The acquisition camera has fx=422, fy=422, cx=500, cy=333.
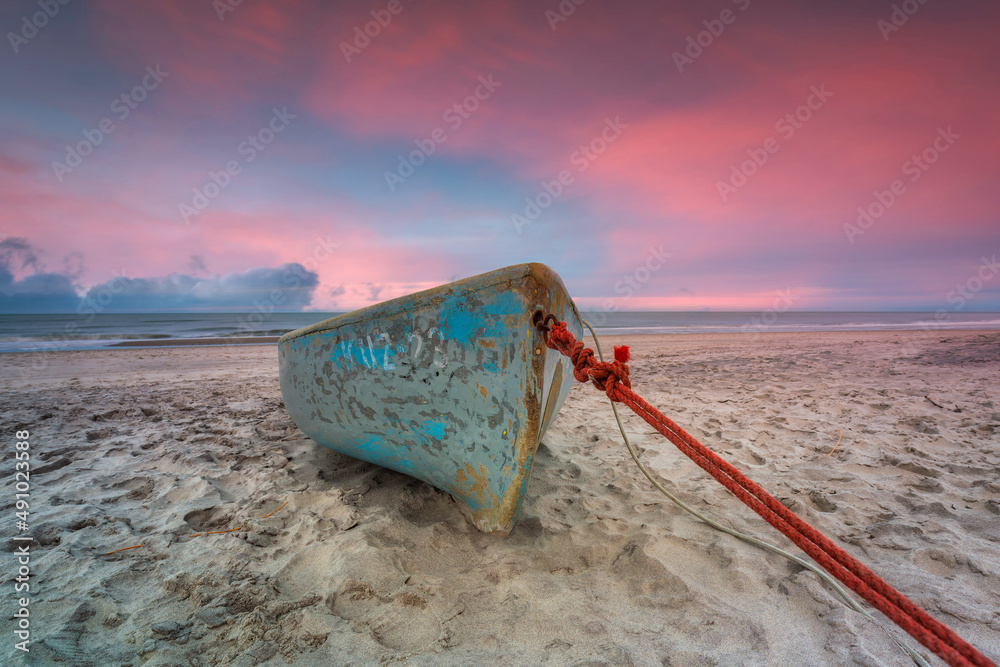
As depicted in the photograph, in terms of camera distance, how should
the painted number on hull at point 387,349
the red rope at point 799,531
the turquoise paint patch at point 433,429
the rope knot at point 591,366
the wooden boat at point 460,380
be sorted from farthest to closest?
the turquoise paint patch at point 433,429 < the painted number on hull at point 387,349 < the wooden boat at point 460,380 < the rope knot at point 591,366 < the red rope at point 799,531

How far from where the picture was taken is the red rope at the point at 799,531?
88 cm

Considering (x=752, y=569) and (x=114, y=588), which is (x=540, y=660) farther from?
(x=114, y=588)

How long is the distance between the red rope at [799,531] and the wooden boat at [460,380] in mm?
183

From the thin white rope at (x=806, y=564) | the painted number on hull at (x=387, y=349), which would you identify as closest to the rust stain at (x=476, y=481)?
the painted number on hull at (x=387, y=349)

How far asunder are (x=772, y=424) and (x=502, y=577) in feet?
10.3

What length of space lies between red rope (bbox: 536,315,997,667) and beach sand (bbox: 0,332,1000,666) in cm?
53

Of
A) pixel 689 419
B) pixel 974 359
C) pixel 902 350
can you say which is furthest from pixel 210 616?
pixel 902 350

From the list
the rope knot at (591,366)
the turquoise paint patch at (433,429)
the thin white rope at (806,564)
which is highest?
the rope knot at (591,366)

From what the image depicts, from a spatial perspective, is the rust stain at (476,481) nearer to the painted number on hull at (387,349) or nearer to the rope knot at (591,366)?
the painted number on hull at (387,349)

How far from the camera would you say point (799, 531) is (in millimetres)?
1195

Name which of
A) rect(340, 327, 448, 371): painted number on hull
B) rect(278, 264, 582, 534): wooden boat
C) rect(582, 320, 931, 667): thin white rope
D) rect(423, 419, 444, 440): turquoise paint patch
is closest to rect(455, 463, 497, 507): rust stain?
rect(278, 264, 582, 534): wooden boat

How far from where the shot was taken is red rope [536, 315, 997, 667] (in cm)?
88

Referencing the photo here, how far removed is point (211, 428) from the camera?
149 inches

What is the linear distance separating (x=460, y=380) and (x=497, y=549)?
2.70ft
